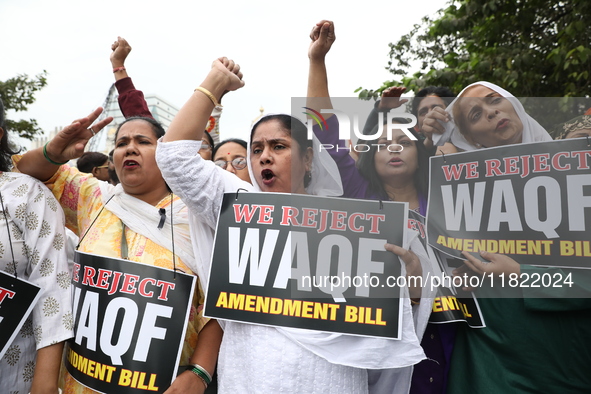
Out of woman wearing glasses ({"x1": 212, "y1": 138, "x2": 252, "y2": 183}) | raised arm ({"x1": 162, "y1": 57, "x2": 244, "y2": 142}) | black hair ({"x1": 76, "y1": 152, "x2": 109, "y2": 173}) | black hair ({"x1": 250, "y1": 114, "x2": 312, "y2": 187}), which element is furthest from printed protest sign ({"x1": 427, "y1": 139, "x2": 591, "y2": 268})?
black hair ({"x1": 76, "y1": 152, "x2": 109, "y2": 173})

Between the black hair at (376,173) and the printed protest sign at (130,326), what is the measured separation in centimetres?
89

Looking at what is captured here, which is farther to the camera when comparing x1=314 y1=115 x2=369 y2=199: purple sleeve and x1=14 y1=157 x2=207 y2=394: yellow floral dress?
x1=314 y1=115 x2=369 y2=199: purple sleeve

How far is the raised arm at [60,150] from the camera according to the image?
2.21m

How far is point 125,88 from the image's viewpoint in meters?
3.05

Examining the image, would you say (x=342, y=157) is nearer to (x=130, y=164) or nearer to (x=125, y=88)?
(x=130, y=164)

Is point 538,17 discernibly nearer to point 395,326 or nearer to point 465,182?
point 465,182

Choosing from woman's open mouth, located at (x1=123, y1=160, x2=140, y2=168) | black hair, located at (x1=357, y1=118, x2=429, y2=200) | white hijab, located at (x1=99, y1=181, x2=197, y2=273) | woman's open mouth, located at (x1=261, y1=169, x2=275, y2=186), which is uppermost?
black hair, located at (x1=357, y1=118, x2=429, y2=200)

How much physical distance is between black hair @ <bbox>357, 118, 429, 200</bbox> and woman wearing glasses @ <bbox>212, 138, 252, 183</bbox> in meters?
1.13

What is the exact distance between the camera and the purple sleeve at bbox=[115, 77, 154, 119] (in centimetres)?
298

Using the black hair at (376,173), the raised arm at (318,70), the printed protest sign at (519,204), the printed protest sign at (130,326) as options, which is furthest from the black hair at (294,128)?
the printed protest sign at (130,326)

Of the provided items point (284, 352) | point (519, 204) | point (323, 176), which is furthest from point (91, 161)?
point (519, 204)

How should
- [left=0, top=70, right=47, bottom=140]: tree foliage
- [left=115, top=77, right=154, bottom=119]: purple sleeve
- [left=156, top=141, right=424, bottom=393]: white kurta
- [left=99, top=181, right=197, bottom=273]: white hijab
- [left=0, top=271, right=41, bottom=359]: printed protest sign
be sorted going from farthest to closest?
[left=0, top=70, right=47, bottom=140]: tree foliage < [left=115, top=77, right=154, bottom=119]: purple sleeve < [left=99, top=181, right=197, bottom=273]: white hijab < [left=0, top=271, right=41, bottom=359]: printed protest sign < [left=156, top=141, right=424, bottom=393]: white kurta

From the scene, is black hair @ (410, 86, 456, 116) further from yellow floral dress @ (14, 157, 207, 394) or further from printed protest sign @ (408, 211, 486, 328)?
yellow floral dress @ (14, 157, 207, 394)

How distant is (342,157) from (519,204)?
761mm
